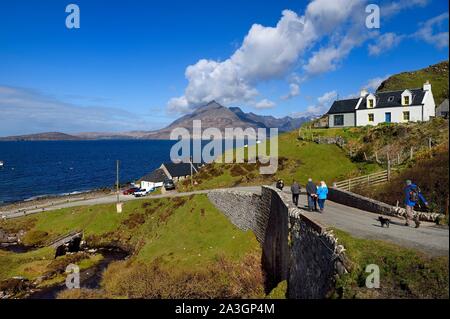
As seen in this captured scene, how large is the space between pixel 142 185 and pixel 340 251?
6743 centimetres

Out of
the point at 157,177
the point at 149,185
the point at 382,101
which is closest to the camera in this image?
the point at 382,101

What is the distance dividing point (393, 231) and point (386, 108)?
46.8 metres

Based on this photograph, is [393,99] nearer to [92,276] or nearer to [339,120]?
[339,120]

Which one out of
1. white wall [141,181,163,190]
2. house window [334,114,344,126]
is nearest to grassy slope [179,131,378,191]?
house window [334,114,344,126]

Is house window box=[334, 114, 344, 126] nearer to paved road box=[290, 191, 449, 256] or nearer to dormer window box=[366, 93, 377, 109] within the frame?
dormer window box=[366, 93, 377, 109]

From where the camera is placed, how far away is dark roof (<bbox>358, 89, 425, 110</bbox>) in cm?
5450

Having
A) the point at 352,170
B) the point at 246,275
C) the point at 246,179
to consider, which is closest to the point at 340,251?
the point at 246,275

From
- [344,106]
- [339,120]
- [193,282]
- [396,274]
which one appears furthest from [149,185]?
[396,274]

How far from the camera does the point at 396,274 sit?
436 inches

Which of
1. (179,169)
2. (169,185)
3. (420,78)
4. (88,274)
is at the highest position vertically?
(420,78)

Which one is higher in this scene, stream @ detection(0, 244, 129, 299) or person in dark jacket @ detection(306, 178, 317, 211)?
person in dark jacket @ detection(306, 178, 317, 211)

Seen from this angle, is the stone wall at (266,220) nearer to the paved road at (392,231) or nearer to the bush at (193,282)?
the bush at (193,282)

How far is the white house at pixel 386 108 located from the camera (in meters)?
54.2
